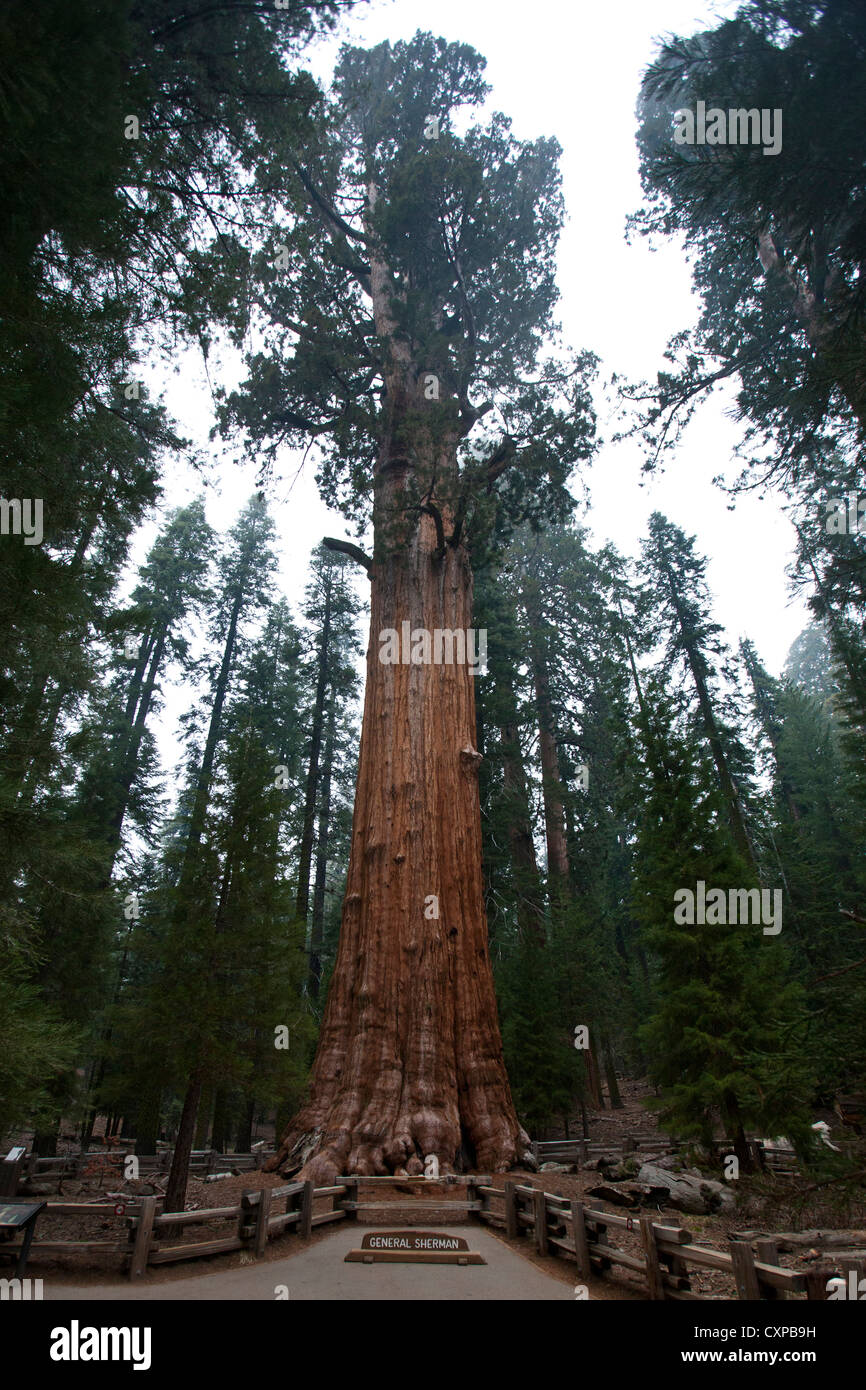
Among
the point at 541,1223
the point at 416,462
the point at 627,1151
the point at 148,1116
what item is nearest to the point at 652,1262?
the point at 541,1223

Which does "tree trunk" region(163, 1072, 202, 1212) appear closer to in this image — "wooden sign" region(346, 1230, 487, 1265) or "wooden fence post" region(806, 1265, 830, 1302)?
"wooden sign" region(346, 1230, 487, 1265)

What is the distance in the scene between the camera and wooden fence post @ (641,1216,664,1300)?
4.36 metres

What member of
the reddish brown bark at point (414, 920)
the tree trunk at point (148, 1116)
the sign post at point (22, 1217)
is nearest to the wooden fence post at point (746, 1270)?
the sign post at point (22, 1217)

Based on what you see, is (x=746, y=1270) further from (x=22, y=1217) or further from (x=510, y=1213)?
(x=22, y=1217)

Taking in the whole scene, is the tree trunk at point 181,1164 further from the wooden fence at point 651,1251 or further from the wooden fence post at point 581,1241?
the wooden fence post at point 581,1241

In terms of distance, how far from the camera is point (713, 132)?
714cm

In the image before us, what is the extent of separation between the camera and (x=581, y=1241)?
17.2 feet

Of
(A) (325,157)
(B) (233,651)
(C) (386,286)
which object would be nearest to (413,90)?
(A) (325,157)

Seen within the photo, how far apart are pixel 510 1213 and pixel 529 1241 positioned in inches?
11.0

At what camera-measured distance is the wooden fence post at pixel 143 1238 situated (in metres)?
5.18

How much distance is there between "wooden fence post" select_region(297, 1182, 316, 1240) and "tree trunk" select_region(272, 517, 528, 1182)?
127 centimetres

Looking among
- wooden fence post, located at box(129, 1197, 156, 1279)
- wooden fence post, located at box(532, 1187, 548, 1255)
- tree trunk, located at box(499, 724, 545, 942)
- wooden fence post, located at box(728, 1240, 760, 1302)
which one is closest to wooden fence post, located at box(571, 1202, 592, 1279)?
wooden fence post, located at box(532, 1187, 548, 1255)
